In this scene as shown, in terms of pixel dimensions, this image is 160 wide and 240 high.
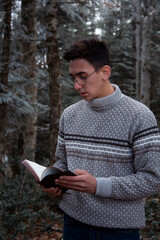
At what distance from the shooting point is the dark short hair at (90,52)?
221 cm

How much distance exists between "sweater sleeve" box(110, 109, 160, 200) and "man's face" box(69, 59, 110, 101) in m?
0.45

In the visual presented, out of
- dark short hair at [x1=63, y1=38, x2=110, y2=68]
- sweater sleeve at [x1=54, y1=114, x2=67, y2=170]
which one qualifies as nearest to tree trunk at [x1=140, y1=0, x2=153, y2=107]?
sweater sleeve at [x1=54, y1=114, x2=67, y2=170]

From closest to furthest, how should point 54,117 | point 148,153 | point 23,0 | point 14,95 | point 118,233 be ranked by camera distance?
point 148,153, point 118,233, point 54,117, point 14,95, point 23,0

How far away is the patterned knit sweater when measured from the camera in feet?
6.37

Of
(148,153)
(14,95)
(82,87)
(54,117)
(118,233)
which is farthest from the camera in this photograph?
(14,95)

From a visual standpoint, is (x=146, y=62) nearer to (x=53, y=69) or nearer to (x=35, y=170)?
(x=53, y=69)

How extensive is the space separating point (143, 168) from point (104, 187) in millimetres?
304

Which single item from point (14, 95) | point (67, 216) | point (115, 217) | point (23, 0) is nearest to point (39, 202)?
point (14, 95)

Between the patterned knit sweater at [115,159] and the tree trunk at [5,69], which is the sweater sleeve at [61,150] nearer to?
the patterned knit sweater at [115,159]

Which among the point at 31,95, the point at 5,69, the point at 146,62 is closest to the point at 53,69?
the point at 31,95

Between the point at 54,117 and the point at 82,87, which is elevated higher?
the point at 82,87

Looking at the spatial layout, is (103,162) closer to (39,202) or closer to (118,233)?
(118,233)

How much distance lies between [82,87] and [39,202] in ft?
13.4

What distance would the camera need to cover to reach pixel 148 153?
6.27 ft
